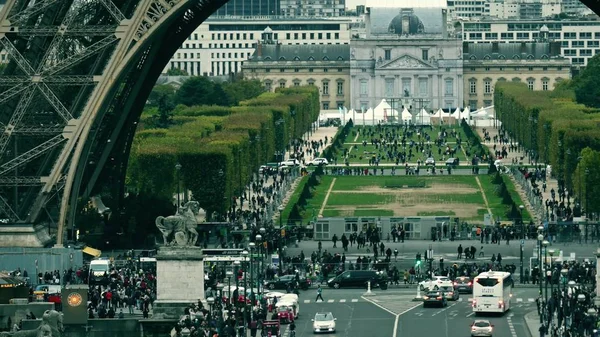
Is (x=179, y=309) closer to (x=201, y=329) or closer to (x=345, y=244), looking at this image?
(x=201, y=329)

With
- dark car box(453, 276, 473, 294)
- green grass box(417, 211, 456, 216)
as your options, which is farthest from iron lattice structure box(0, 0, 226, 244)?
green grass box(417, 211, 456, 216)

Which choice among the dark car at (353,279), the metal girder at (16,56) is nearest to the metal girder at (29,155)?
the metal girder at (16,56)

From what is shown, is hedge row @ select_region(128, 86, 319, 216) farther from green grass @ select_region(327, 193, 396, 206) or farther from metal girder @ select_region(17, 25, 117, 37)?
metal girder @ select_region(17, 25, 117, 37)

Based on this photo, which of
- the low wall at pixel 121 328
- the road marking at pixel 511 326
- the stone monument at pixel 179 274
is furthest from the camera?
the road marking at pixel 511 326

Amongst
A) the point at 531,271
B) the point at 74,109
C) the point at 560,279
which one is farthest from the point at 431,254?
the point at 74,109

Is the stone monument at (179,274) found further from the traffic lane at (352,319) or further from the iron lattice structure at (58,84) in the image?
the iron lattice structure at (58,84)
